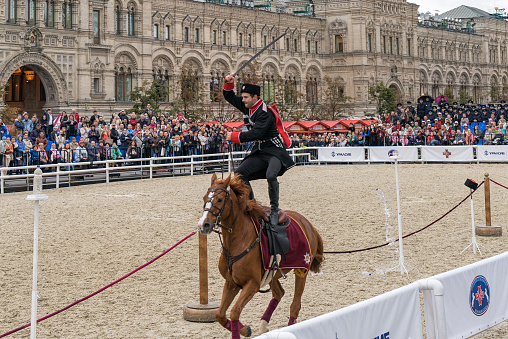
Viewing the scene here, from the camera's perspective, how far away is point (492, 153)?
3725cm

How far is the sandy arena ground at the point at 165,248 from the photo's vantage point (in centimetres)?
1064

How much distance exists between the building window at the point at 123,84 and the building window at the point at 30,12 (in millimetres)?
8874

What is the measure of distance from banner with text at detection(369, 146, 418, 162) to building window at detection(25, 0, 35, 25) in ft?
73.3

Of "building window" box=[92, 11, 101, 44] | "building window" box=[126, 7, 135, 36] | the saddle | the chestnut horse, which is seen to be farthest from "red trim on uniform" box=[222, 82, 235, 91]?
"building window" box=[126, 7, 135, 36]

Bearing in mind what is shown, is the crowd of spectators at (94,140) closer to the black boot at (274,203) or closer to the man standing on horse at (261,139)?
the man standing on horse at (261,139)

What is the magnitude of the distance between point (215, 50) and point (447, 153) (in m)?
28.1

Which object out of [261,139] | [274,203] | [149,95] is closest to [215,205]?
[274,203]

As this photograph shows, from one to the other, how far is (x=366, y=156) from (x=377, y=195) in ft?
55.5

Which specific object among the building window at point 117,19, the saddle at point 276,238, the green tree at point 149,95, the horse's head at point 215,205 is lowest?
the saddle at point 276,238

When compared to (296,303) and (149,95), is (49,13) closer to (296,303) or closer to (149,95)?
(149,95)

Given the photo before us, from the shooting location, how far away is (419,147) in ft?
129

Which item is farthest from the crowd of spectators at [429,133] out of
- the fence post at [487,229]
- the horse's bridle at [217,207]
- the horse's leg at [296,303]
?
the horse's bridle at [217,207]

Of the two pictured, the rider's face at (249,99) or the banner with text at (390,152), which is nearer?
the rider's face at (249,99)

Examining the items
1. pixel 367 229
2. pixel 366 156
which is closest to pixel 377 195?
pixel 367 229
